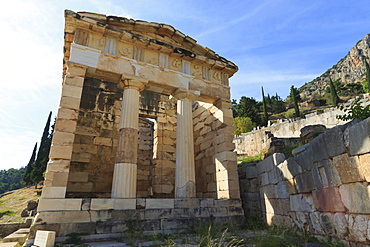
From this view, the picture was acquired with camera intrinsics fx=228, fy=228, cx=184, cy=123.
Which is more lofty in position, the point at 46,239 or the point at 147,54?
the point at 147,54

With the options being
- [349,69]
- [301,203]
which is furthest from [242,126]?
[349,69]

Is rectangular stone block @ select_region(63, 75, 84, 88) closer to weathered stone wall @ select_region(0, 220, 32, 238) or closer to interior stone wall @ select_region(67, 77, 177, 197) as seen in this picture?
Answer: interior stone wall @ select_region(67, 77, 177, 197)

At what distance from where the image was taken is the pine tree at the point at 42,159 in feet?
93.4

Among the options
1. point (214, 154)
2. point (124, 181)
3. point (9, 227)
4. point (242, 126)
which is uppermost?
point (242, 126)

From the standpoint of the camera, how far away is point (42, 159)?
30938 millimetres

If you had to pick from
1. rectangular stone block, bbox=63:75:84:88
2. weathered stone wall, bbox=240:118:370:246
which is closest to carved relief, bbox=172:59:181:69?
rectangular stone block, bbox=63:75:84:88

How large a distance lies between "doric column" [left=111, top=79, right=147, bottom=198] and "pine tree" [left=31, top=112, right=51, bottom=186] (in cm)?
2383

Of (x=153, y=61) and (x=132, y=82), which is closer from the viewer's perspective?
(x=132, y=82)

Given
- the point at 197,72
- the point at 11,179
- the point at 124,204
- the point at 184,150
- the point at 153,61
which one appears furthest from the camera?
the point at 11,179

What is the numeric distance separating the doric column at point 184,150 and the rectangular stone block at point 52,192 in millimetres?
3972

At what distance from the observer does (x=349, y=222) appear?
4379 mm

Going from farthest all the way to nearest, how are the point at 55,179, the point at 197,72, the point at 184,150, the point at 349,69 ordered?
1. the point at 349,69
2. the point at 197,72
3. the point at 184,150
4. the point at 55,179

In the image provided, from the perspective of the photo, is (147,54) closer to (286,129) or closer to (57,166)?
(57,166)

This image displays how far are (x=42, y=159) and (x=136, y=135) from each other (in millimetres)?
A: 28583
